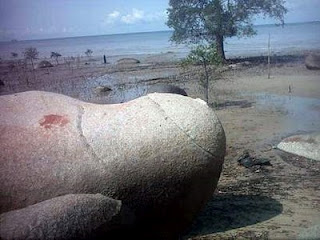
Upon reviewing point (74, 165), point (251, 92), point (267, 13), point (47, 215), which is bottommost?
point (251, 92)

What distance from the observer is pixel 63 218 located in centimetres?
257

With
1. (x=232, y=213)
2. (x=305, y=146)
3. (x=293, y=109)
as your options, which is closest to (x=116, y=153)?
(x=232, y=213)

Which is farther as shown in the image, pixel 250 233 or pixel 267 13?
pixel 267 13

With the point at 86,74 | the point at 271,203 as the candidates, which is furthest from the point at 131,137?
the point at 86,74

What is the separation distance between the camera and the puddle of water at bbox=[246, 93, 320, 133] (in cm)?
704

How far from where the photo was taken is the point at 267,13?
55.5 feet

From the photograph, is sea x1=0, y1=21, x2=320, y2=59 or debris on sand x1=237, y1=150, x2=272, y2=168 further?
sea x1=0, y1=21, x2=320, y2=59

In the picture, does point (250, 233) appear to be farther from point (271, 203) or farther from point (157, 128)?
point (157, 128)

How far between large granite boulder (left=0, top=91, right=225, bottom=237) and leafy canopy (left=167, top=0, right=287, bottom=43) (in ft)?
44.4

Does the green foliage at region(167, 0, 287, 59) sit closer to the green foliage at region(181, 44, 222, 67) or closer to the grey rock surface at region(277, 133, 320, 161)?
the green foliage at region(181, 44, 222, 67)

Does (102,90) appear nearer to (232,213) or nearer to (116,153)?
A: (232,213)

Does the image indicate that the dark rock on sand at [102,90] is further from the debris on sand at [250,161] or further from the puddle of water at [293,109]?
the debris on sand at [250,161]

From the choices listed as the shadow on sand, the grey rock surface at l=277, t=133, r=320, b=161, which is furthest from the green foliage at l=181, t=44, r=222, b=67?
the shadow on sand

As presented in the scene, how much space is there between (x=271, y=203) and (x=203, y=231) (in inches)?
36.5
